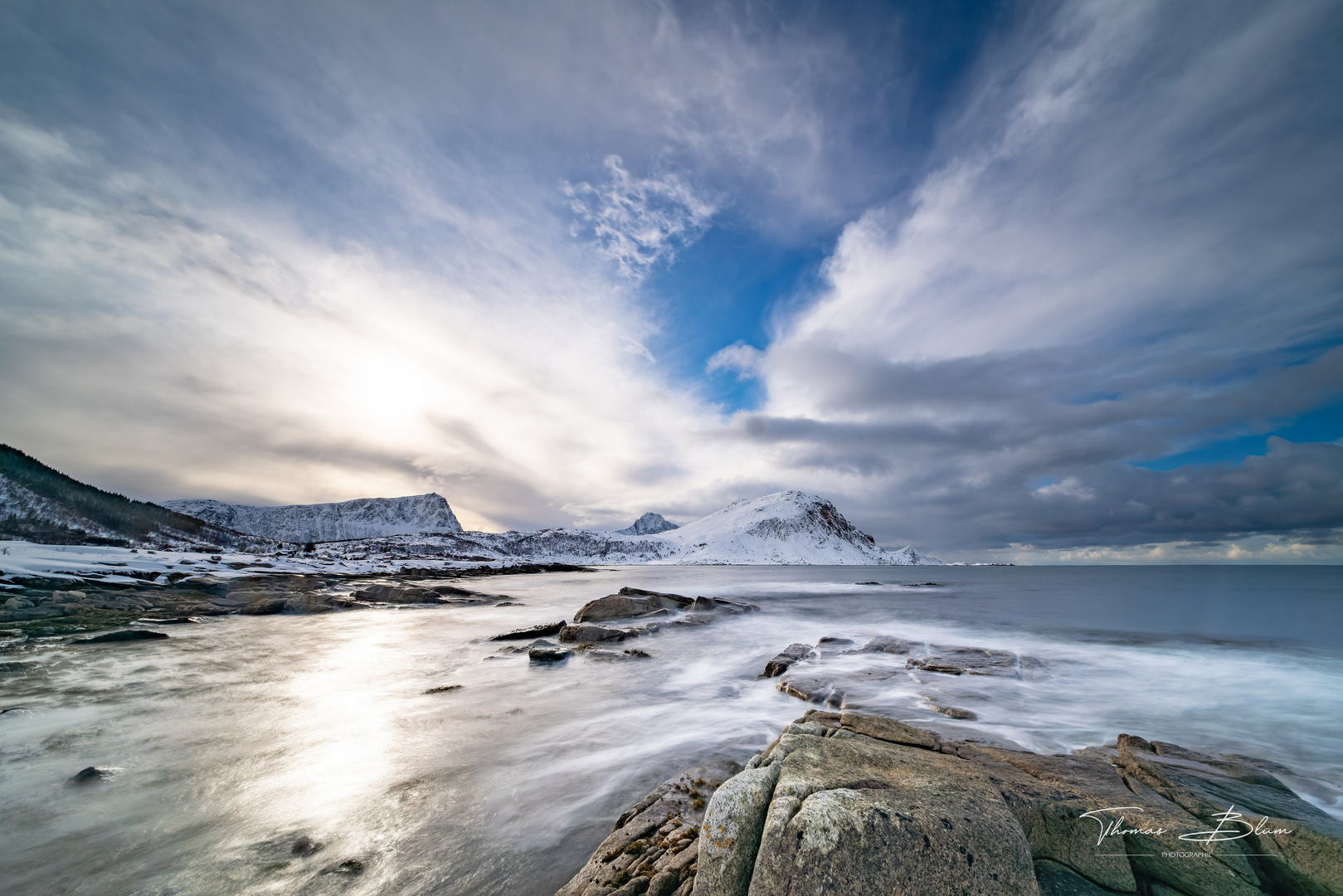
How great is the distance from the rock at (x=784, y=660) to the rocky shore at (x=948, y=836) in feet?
23.9

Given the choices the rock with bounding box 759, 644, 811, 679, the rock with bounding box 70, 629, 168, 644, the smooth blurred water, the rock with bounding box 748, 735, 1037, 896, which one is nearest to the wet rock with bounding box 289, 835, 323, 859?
the smooth blurred water

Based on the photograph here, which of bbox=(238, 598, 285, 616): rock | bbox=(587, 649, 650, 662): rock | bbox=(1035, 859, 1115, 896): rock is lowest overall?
bbox=(238, 598, 285, 616): rock

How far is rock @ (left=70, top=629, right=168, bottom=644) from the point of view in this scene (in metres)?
13.3

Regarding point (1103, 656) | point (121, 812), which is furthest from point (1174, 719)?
point (121, 812)

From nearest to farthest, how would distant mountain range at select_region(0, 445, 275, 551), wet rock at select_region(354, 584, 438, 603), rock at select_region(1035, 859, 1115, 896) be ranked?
rock at select_region(1035, 859, 1115, 896) → wet rock at select_region(354, 584, 438, 603) → distant mountain range at select_region(0, 445, 275, 551)

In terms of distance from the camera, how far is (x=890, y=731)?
5.62 m

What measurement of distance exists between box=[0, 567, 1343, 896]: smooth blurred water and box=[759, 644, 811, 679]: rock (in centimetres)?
65

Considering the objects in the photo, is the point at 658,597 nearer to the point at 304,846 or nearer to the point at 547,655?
the point at 547,655

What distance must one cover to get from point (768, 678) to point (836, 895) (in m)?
9.26

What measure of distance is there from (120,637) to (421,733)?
42.2ft

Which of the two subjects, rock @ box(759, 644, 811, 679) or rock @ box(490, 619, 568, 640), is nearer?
rock @ box(759, 644, 811, 679)

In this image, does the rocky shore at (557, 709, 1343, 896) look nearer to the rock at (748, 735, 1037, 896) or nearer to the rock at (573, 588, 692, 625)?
the rock at (748, 735, 1037, 896)

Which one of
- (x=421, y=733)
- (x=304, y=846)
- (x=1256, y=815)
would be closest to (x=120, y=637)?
(x=421, y=733)

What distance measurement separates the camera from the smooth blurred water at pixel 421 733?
186 inches
